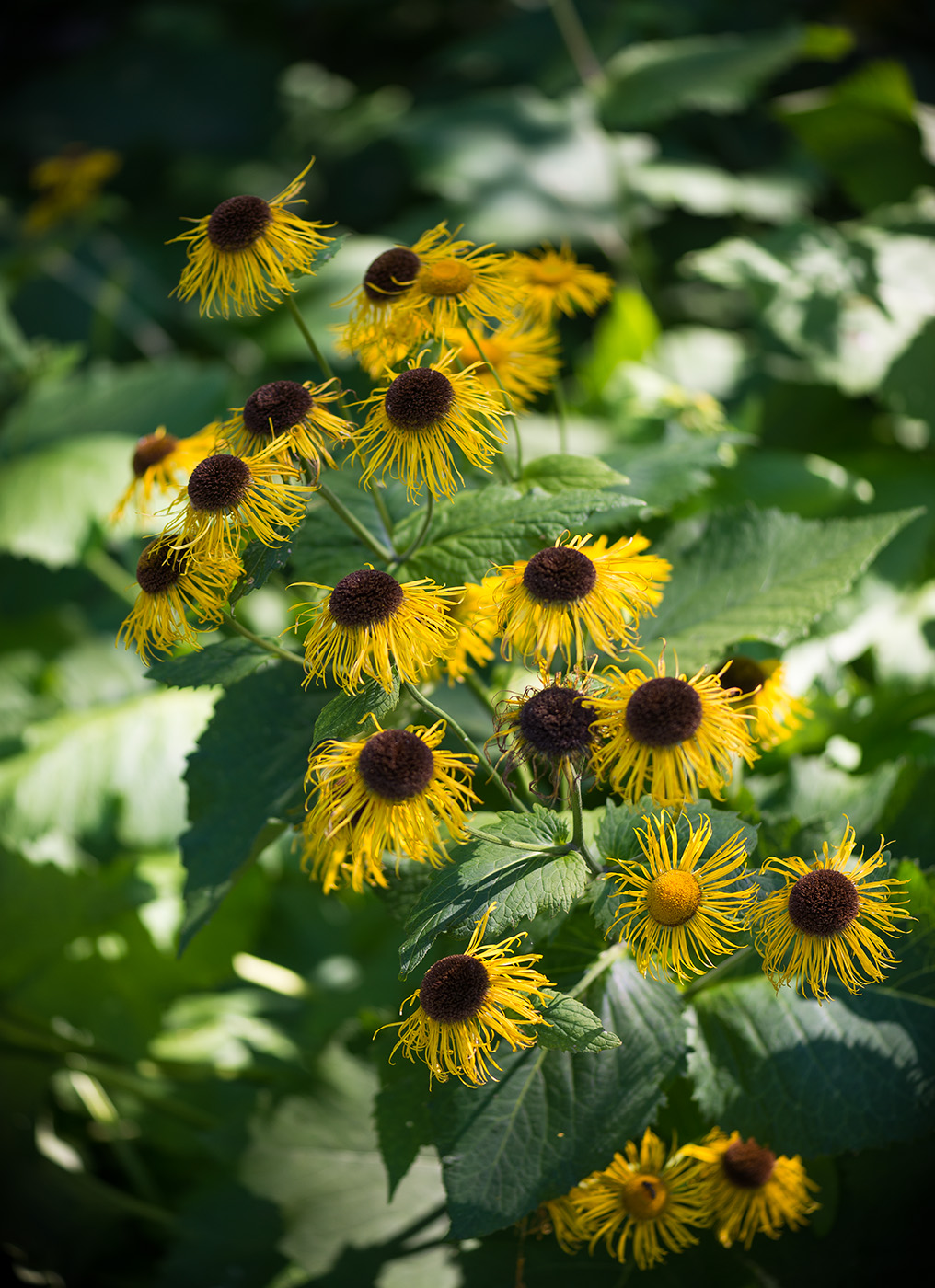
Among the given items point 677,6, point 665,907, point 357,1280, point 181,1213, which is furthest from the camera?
point 677,6

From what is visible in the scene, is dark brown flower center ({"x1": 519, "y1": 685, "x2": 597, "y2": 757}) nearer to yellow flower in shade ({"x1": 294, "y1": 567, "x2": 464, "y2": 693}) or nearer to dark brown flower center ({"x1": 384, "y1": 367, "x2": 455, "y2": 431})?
yellow flower in shade ({"x1": 294, "y1": 567, "x2": 464, "y2": 693})

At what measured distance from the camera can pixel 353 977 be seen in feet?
3.86

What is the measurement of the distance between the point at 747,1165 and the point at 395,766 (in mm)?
373

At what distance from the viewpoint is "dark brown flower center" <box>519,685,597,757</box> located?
1.58ft

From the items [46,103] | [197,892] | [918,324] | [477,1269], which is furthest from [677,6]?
[477,1269]

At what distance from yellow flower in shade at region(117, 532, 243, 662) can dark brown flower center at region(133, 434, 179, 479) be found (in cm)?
15

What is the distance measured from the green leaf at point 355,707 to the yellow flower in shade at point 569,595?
70 millimetres

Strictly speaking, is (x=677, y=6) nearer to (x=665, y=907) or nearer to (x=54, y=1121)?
(x=665, y=907)

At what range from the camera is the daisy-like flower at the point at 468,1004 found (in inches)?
18.5

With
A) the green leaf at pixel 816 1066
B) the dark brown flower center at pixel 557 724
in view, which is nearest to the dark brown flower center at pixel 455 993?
the dark brown flower center at pixel 557 724

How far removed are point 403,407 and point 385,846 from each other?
235 millimetres

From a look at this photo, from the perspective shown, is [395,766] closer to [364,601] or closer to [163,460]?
[364,601]

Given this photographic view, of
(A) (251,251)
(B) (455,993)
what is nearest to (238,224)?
(A) (251,251)

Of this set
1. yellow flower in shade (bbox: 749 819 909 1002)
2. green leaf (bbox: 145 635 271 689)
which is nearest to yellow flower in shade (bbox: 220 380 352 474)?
green leaf (bbox: 145 635 271 689)
